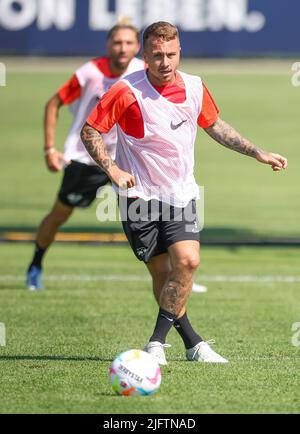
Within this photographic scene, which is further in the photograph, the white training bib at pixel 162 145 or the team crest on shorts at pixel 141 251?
the team crest on shorts at pixel 141 251

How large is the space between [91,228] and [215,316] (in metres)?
6.34

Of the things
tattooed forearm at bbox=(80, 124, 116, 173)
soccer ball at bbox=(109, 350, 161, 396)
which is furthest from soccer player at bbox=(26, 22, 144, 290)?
soccer ball at bbox=(109, 350, 161, 396)

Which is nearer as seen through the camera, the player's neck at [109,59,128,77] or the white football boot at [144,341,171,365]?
the white football boot at [144,341,171,365]

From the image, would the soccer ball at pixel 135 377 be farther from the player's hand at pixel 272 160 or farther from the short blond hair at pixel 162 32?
the short blond hair at pixel 162 32

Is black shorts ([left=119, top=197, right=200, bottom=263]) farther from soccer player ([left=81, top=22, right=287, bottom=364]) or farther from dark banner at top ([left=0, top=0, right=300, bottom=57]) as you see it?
dark banner at top ([left=0, top=0, right=300, bottom=57])

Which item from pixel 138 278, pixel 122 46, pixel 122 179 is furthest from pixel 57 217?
pixel 122 179

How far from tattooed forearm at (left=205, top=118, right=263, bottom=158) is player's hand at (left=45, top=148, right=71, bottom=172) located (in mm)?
3848

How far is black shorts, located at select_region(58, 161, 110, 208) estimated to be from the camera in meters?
11.8

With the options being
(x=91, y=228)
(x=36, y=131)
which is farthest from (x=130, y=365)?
(x=36, y=131)

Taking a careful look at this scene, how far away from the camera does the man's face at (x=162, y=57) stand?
7.89 m

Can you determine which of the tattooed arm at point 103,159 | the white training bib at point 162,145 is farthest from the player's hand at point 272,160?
the tattooed arm at point 103,159

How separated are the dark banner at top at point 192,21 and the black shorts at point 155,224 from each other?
6847 mm

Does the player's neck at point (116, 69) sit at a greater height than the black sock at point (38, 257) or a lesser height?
greater

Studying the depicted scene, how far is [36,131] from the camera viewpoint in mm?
27875
